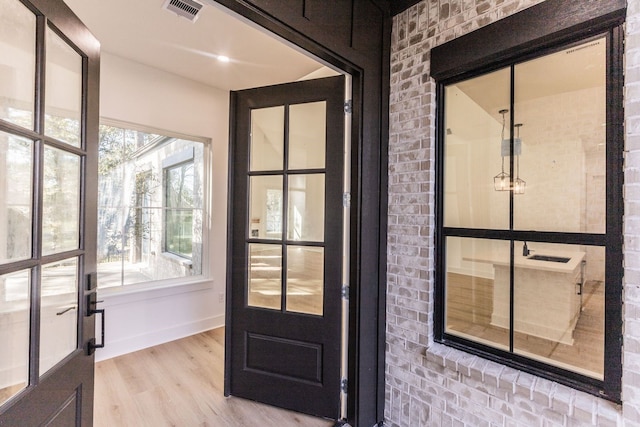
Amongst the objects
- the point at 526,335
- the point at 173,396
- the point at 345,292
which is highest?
the point at 345,292

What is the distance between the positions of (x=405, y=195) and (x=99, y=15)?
8.90 feet

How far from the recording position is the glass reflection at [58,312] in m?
1.16

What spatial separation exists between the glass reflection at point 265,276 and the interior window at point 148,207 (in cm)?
175

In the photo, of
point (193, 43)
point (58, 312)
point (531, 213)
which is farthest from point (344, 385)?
point (193, 43)

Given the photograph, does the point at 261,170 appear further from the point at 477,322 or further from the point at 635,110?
the point at 635,110

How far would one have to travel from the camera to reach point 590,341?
1.45 metres

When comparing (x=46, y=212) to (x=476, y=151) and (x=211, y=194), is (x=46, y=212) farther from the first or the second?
(x=211, y=194)

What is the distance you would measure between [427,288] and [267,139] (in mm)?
1518

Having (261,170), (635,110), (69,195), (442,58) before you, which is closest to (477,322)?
(635,110)

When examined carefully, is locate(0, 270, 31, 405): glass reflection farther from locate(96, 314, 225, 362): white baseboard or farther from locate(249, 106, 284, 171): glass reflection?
locate(96, 314, 225, 362): white baseboard

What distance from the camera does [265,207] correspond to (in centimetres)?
238

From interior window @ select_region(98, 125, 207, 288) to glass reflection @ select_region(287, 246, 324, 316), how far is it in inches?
79.7

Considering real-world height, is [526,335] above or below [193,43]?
below

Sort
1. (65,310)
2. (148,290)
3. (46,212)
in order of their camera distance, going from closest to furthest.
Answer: (46,212)
(65,310)
(148,290)
